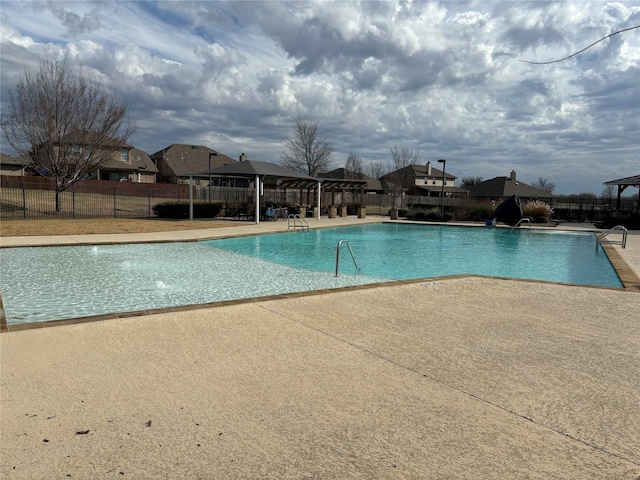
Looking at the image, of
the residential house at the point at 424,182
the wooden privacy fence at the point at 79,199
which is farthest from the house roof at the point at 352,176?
A: the wooden privacy fence at the point at 79,199

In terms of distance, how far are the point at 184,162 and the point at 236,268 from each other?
153ft

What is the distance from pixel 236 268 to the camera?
10461 millimetres

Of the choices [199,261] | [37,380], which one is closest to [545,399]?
[37,380]

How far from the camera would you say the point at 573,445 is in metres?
2.58

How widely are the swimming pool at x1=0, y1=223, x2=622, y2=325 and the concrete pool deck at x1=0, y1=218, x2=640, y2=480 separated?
2.22 m

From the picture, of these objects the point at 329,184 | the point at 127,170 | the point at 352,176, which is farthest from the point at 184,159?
the point at 329,184

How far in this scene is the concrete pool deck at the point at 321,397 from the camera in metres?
2.38

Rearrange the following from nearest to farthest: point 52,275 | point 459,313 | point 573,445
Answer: point 573,445 → point 459,313 → point 52,275

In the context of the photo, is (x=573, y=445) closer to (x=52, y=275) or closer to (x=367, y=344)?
(x=367, y=344)

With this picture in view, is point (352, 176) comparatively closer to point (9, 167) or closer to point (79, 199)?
point (79, 199)

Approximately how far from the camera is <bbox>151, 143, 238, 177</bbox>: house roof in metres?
51.3

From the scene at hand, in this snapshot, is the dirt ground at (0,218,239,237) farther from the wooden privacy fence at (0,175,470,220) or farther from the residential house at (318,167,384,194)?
the residential house at (318,167,384,194)

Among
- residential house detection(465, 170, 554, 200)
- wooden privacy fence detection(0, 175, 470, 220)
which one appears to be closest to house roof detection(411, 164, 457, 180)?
residential house detection(465, 170, 554, 200)

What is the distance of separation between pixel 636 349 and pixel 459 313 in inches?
76.2
